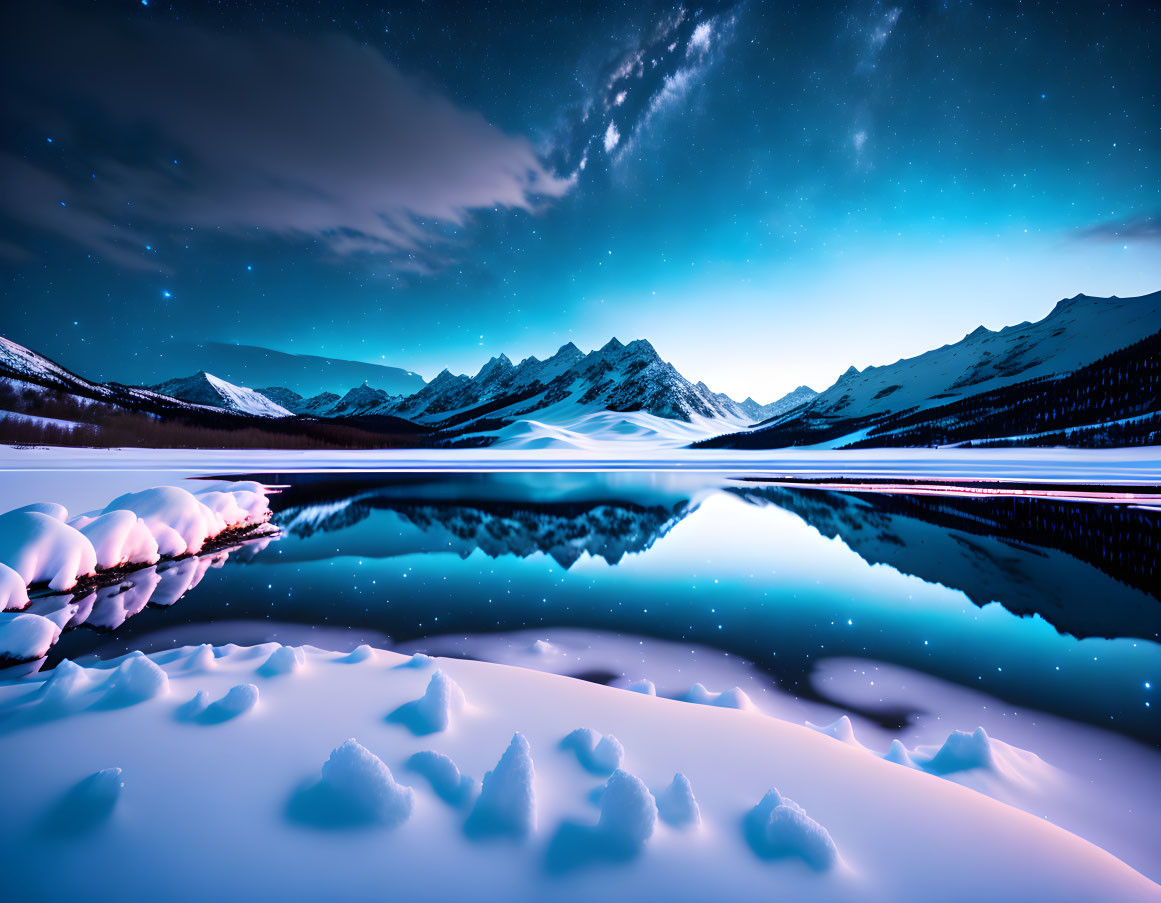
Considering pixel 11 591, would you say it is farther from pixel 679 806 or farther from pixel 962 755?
pixel 962 755

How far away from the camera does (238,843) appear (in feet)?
7.04

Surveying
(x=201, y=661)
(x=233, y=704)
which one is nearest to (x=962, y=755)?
(x=233, y=704)

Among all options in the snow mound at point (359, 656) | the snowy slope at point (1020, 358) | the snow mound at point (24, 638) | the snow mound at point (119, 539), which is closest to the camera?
the snow mound at point (359, 656)

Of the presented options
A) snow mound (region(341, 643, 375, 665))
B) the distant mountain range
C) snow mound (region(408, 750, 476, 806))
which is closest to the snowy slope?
the distant mountain range

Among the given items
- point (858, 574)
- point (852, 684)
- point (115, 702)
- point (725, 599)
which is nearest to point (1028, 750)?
point (852, 684)

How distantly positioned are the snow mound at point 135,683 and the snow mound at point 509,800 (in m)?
2.64

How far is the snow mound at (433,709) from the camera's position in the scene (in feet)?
10.6

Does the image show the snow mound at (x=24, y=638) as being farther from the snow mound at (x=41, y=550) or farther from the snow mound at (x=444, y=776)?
the snow mound at (x=444, y=776)

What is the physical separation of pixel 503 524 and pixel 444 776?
38.3ft

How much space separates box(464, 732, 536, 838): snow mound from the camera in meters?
2.27

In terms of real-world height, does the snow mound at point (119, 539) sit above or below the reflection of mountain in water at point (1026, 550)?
above

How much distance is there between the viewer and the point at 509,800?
7.77ft

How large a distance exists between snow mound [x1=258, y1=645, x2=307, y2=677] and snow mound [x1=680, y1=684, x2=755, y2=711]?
3.45 meters

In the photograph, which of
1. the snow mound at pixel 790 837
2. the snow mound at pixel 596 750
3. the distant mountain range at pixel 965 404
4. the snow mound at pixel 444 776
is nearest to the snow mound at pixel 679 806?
the snow mound at pixel 790 837
